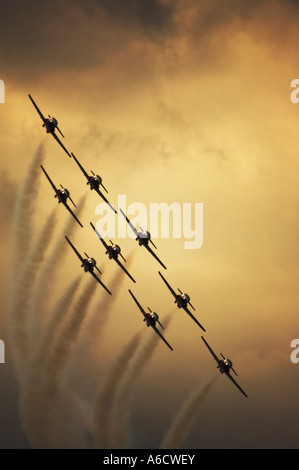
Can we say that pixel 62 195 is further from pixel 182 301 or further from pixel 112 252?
pixel 182 301

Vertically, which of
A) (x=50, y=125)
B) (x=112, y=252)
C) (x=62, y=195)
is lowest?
(x=112, y=252)

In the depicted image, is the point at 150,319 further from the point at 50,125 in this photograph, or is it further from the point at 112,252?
the point at 50,125

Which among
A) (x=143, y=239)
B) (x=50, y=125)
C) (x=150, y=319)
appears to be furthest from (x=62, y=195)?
Result: (x=150, y=319)

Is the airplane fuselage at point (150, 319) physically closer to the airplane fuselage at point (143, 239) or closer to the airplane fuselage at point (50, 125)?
the airplane fuselage at point (143, 239)

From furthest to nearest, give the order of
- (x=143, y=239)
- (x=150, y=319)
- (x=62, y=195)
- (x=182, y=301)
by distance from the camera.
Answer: (x=182, y=301), (x=143, y=239), (x=150, y=319), (x=62, y=195)

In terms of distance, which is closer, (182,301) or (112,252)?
(112,252)

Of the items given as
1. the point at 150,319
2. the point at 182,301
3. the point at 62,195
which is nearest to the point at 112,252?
the point at 62,195

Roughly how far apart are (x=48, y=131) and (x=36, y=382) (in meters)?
46.7

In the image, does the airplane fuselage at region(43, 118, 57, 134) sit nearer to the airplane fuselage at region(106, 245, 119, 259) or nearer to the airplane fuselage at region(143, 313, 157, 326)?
the airplane fuselage at region(106, 245, 119, 259)

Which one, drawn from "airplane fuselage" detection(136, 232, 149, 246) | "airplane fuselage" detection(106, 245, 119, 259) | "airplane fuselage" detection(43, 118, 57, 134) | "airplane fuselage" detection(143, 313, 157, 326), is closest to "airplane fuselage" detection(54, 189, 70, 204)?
"airplane fuselage" detection(43, 118, 57, 134)

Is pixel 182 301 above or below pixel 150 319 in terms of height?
above

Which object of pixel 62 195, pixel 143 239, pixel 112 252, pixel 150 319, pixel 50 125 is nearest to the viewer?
pixel 50 125
